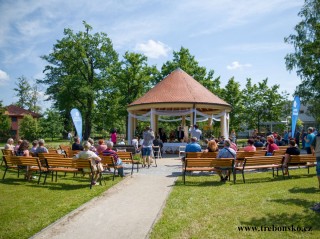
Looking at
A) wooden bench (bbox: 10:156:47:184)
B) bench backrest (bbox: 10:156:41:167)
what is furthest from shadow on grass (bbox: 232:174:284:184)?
bench backrest (bbox: 10:156:41:167)

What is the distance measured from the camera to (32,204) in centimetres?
704

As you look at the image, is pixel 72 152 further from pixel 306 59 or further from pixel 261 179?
pixel 306 59

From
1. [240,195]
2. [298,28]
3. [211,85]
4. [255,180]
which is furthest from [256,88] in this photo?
[240,195]

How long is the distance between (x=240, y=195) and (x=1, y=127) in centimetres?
4557

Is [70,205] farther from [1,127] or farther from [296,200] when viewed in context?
[1,127]

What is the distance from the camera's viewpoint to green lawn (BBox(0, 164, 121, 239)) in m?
5.51

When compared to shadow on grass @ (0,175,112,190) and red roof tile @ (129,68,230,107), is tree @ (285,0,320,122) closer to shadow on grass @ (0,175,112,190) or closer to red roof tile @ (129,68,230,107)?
red roof tile @ (129,68,230,107)

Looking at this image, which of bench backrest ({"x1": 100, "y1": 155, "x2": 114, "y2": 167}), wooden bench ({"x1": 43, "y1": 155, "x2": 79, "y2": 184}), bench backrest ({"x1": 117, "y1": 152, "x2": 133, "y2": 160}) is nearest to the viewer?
wooden bench ({"x1": 43, "y1": 155, "x2": 79, "y2": 184})

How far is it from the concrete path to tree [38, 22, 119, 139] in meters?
34.0

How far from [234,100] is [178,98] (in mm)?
21920

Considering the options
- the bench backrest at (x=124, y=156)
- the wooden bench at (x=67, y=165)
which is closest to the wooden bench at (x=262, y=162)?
the bench backrest at (x=124, y=156)

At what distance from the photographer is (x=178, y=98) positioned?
73.5ft

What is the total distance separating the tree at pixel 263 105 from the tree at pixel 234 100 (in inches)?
33.3

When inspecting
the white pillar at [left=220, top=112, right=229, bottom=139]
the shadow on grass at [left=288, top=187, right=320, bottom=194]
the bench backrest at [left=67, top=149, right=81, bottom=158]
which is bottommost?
the shadow on grass at [left=288, top=187, right=320, bottom=194]
